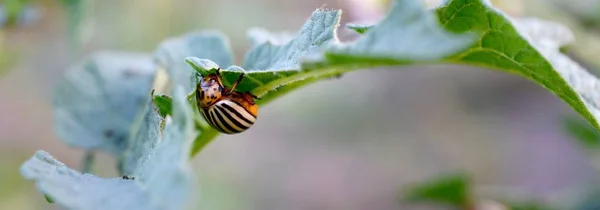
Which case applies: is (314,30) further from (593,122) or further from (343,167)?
(343,167)

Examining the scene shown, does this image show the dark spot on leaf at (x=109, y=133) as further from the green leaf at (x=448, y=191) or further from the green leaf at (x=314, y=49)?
the green leaf at (x=448, y=191)

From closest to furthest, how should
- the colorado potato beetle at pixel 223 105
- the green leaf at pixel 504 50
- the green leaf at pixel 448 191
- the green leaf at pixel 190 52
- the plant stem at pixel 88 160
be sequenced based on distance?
the green leaf at pixel 504 50 → the colorado potato beetle at pixel 223 105 → the green leaf at pixel 190 52 → the plant stem at pixel 88 160 → the green leaf at pixel 448 191

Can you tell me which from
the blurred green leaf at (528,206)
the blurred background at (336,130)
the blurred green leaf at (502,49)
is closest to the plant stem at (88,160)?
the blurred green leaf at (502,49)

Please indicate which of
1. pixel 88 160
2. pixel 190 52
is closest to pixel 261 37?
pixel 190 52

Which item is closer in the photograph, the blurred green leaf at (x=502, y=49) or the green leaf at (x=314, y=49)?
the green leaf at (x=314, y=49)

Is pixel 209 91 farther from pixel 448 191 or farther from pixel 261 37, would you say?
pixel 448 191

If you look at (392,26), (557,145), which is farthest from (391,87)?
(392,26)
